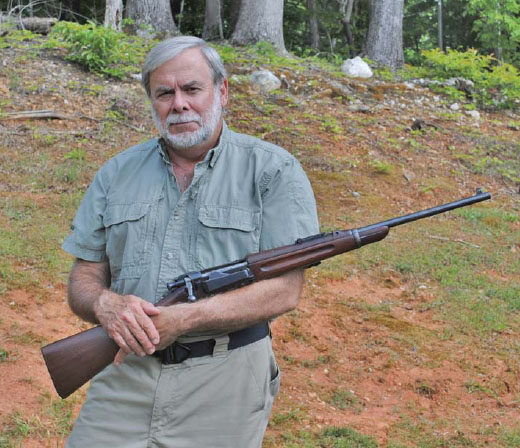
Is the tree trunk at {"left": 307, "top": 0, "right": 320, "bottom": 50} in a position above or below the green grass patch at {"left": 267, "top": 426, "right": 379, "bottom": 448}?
above

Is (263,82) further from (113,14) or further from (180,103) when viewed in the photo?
(180,103)

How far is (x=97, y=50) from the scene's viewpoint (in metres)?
10.7

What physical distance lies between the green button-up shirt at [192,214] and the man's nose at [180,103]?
0.60 ft

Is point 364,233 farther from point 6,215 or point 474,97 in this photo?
point 474,97

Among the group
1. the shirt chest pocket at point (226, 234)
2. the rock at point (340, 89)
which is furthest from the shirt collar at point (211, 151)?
the rock at point (340, 89)

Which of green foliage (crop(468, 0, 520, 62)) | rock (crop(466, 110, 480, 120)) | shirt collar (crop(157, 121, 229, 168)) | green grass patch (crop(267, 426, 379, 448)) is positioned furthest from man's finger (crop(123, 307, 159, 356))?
green foliage (crop(468, 0, 520, 62))

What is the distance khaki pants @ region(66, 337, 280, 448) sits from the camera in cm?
248

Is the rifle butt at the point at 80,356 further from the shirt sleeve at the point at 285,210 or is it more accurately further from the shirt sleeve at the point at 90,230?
the shirt sleeve at the point at 285,210

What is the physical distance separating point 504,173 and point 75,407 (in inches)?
292

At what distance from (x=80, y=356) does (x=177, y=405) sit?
1.28 feet

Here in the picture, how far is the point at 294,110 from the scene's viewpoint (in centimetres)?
1076

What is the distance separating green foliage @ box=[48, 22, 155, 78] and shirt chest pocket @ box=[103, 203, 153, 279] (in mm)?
8337

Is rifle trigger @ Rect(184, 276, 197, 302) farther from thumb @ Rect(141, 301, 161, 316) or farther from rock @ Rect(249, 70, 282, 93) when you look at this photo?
rock @ Rect(249, 70, 282, 93)

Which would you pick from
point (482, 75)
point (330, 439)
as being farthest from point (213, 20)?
point (330, 439)
